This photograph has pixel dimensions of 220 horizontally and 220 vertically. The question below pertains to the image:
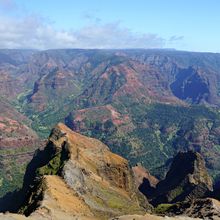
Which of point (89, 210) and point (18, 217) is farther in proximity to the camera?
point (89, 210)

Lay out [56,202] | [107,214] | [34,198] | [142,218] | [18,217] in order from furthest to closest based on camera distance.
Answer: [107,214] < [34,198] < [56,202] < [142,218] < [18,217]

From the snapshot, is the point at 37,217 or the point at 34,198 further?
the point at 34,198

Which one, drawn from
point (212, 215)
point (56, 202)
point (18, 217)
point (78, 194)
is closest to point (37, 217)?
point (18, 217)

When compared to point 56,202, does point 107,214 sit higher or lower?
lower

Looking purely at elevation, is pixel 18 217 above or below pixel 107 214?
above

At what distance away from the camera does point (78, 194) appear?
200 metres

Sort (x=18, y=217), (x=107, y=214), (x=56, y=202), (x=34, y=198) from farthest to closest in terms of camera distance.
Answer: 1. (x=107, y=214)
2. (x=34, y=198)
3. (x=56, y=202)
4. (x=18, y=217)

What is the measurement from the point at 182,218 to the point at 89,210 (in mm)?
37033

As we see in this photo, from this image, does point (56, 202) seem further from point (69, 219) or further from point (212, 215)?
point (212, 215)

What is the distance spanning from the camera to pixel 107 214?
641ft

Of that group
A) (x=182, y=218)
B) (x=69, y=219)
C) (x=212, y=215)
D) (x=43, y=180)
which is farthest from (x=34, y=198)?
(x=212, y=215)

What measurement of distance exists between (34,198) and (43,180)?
1178 cm

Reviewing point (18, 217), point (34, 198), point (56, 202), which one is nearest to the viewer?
point (18, 217)

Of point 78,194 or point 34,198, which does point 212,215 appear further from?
point 34,198
